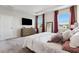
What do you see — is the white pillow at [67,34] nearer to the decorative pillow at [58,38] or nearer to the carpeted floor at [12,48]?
the decorative pillow at [58,38]

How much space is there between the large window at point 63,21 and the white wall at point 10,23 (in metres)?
0.48

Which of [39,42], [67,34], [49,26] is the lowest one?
[39,42]

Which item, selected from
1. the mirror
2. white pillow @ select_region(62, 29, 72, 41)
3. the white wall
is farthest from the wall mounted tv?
white pillow @ select_region(62, 29, 72, 41)

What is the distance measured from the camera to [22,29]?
55.9 inches

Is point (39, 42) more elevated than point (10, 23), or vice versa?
point (10, 23)

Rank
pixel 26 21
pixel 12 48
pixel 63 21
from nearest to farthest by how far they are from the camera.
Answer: pixel 63 21 < pixel 26 21 < pixel 12 48

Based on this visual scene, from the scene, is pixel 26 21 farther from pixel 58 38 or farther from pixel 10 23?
pixel 58 38

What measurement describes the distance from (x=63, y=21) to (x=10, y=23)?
91 cm

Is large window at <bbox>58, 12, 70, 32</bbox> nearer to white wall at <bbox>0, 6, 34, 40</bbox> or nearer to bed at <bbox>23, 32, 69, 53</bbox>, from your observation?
bed at <bbox>23, 32, 69, 53</bbox>

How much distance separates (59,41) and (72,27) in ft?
1.00

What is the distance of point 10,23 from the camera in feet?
4.78

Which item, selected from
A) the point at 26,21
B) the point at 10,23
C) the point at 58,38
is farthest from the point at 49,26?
the point at 10,23
